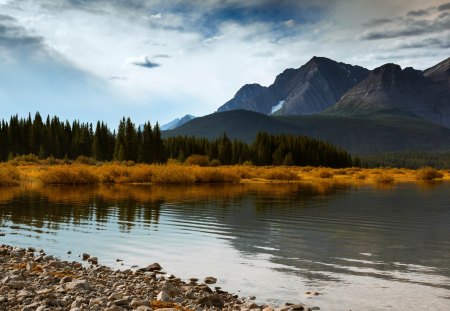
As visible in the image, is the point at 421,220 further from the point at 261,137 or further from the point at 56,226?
the point at 261,137

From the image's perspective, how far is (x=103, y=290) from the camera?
35.5 feet

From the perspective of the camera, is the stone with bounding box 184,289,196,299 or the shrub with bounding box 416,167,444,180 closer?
the stone with bounding box 184,289,196,299

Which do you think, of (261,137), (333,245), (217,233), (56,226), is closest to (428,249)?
(333,245)

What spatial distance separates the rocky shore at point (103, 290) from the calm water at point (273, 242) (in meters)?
0.97

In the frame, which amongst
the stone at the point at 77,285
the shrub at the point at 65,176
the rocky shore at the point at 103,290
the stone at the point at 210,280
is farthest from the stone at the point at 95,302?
the shrub at the point at 65,176

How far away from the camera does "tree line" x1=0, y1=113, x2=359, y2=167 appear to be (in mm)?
104938

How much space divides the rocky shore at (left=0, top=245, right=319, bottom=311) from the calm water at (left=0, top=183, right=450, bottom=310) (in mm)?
965

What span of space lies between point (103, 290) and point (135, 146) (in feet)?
315

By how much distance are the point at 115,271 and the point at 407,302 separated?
7.53 metres

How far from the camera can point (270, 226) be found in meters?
22.3

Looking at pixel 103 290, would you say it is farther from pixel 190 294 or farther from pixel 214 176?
pixel 214 176

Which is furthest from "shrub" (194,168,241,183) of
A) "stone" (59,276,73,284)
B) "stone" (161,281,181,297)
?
"stone" (161,281,181,297)

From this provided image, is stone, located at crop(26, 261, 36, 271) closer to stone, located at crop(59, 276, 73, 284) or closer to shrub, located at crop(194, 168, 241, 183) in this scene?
stone, located at crop(59, 276, 73, 284)

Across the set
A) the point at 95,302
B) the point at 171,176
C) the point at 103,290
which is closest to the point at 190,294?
the point at 103,290
